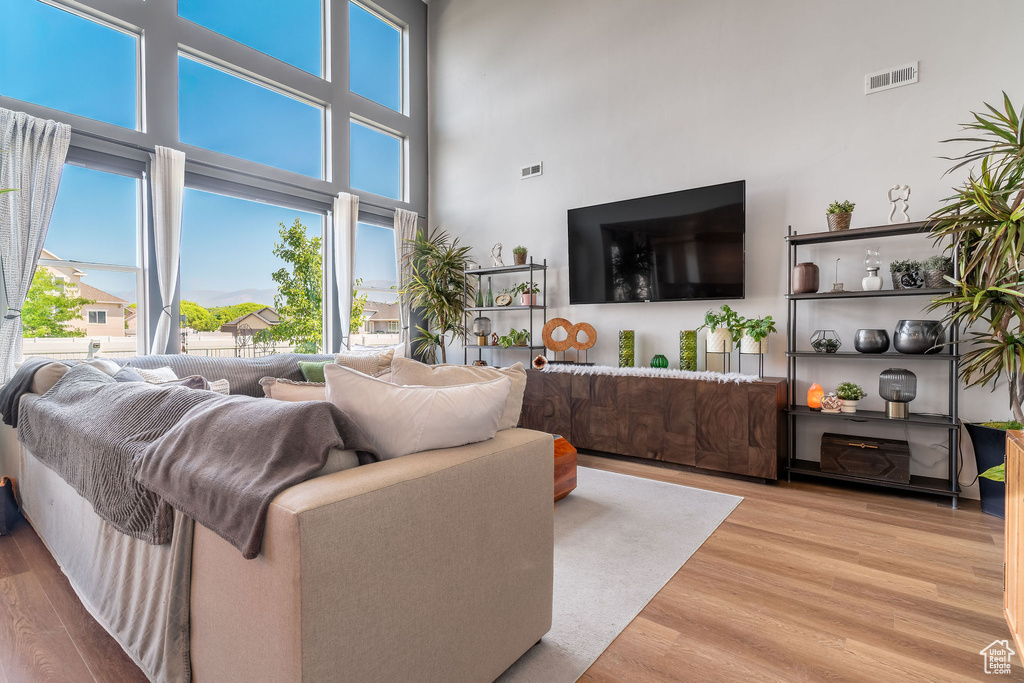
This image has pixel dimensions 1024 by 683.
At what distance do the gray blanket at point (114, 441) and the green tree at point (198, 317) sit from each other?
6.87 ft

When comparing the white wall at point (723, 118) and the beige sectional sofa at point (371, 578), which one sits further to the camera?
the white wall at point (723, 118)

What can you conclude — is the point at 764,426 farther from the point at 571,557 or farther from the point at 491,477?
the point at 491,477

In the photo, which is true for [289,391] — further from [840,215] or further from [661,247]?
[840,215]

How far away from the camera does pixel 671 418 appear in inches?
142

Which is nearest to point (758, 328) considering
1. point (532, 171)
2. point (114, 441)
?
point (532, 171)

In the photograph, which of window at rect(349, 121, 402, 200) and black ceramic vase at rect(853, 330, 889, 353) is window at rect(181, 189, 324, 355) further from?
black ceramic vase at rect(853, 330, 889, 353)

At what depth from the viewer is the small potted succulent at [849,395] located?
3.18 metres

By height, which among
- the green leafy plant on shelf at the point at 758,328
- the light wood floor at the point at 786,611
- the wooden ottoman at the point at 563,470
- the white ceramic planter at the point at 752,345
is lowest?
the light wood floor at the point at 786,611

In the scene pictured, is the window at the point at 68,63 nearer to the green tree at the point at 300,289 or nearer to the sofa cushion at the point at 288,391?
the green tree at the point at 300,289

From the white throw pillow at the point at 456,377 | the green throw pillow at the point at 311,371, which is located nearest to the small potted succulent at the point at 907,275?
the white throw pillow at the point at 456,377

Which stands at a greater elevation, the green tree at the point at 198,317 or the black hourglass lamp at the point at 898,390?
the green tree at the point at 198,317

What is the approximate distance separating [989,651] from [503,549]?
62.7 inches

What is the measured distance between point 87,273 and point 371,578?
3.83 meters

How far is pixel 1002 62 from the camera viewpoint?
2.93 meters
